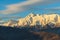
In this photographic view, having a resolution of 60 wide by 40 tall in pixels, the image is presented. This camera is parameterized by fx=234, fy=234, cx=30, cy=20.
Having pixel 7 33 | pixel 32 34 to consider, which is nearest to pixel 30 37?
pixel 32 34

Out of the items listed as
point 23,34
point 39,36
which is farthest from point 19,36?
point 39,36

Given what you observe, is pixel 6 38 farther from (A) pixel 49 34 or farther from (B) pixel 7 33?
(A) pixel 49 34

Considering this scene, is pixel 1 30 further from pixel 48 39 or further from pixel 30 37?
pixel 48 39

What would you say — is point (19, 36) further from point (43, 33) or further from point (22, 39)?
point (43, 33)

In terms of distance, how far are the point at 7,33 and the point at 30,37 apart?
819 millimetres

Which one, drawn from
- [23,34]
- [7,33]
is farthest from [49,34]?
[7,33]

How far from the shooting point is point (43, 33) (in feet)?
27.6

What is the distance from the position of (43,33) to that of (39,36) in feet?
0.78

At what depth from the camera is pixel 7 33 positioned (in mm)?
8195

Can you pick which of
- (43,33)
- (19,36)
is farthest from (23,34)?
(43,33)

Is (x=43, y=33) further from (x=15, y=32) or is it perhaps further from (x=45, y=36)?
(x=15, y=32)

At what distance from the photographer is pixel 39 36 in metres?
8.25

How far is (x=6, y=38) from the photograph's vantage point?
7.95 metres

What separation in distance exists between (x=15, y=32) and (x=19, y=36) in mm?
258
